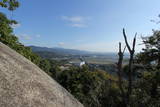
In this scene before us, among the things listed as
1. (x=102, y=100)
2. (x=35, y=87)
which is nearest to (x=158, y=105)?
(x=102, y=100)

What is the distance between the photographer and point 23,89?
3.28 meters

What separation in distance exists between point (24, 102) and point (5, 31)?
7671 millimetres

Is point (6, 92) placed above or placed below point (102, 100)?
above

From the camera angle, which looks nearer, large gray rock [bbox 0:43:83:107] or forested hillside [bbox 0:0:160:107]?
large gray rock [bbox 0:43:83:107]

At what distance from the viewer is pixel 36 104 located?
3229 mm

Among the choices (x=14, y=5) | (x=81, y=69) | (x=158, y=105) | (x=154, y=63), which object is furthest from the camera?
(x=81, y=69)

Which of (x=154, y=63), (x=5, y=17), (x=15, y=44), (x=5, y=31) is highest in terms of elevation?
(x=5, y=17)

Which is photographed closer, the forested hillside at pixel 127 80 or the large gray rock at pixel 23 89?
the large gray rock at pixel 23 89

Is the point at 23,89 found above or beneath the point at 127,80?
above

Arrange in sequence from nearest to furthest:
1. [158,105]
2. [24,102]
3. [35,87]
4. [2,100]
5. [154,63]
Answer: [2,100], [24,102], [35,87], [158,105], [154,63]

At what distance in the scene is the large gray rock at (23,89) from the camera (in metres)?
3.00

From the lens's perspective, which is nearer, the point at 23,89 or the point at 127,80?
the point at 23,89

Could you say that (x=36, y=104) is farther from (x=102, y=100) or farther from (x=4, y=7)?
(x=4, y=7)

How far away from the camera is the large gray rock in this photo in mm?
3004
